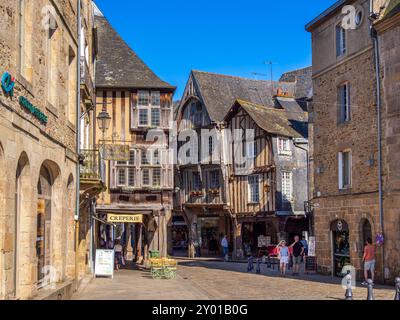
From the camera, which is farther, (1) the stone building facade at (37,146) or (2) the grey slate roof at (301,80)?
(2) the grey slate roof at (301,80)

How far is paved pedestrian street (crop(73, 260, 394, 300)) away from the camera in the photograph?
1540 centimetres

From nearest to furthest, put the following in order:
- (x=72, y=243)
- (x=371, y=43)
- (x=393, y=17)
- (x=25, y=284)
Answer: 1. (x=25, y=284)
2. (x=72, y=243)
3. (x=393, y=17)
4. (x=371, y=43)

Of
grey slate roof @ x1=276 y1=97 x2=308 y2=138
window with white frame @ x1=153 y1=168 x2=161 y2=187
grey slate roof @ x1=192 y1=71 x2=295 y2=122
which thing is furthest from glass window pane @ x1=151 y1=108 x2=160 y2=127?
grey slate roof @ x1=276 y1=97 x2=308 y2=138

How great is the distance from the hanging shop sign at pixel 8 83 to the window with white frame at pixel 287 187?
26.9m

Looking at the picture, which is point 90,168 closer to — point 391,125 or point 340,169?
point 340,169

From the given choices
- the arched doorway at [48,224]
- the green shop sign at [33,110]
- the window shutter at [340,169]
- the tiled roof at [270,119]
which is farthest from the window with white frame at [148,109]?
the green shop sign at [33,110]

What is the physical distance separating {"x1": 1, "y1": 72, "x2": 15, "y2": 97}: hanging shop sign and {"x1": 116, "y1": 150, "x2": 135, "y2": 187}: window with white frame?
19050 mm

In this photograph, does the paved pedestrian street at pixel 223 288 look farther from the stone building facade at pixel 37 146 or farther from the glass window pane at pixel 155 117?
the glass window pane at pixel 155 117

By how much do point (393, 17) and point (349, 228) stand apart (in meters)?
6.84

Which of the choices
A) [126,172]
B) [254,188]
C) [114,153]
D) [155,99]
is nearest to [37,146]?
[114,153]

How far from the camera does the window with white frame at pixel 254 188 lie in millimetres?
36094
